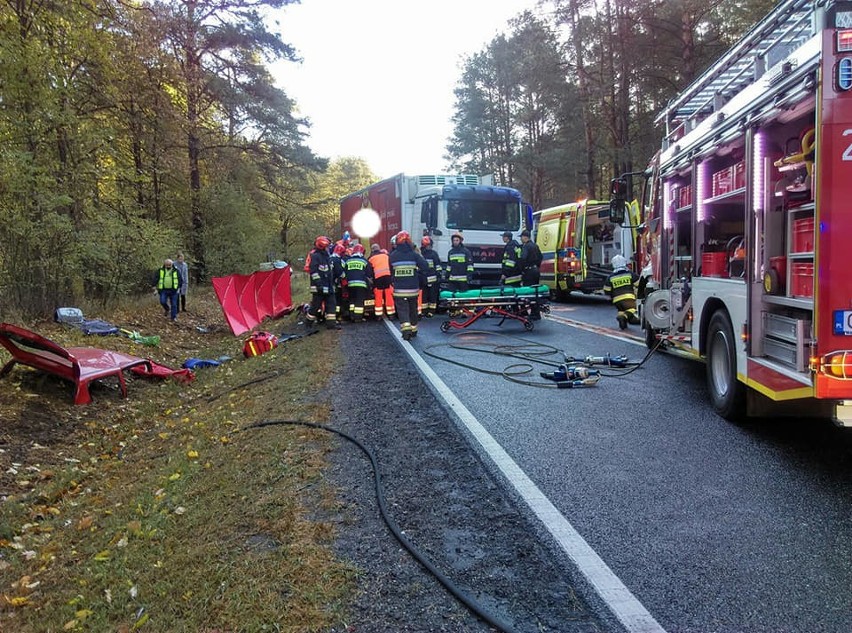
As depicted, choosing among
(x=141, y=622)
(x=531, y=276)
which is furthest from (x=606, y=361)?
(x=141, y=622)

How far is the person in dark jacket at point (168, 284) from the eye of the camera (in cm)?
1473

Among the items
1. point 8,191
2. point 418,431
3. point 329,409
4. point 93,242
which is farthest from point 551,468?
point 93,242

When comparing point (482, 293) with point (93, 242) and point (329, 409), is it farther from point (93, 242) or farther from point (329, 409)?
point (93, 242)

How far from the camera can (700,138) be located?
5.82 m

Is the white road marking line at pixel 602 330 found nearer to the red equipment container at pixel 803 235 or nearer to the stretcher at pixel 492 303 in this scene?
the stretcher at pixel 492 303

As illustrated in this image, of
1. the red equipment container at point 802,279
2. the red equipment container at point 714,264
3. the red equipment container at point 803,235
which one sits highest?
the red equipment container at point 803,235

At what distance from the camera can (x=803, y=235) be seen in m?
4.02

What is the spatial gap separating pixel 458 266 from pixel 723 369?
7.56 metres

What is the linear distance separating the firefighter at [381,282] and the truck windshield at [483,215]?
2.84 m

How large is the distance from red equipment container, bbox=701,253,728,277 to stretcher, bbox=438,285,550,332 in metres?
4.93

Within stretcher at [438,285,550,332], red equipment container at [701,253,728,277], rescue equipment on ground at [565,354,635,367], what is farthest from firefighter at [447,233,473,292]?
red equipment container at [701,253,728,277]

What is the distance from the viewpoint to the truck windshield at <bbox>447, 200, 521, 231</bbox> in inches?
583

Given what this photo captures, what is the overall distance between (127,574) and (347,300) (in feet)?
32.3

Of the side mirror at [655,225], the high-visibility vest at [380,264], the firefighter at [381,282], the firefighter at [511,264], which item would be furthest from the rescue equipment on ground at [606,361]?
the high-visibility vest at [380,264]
